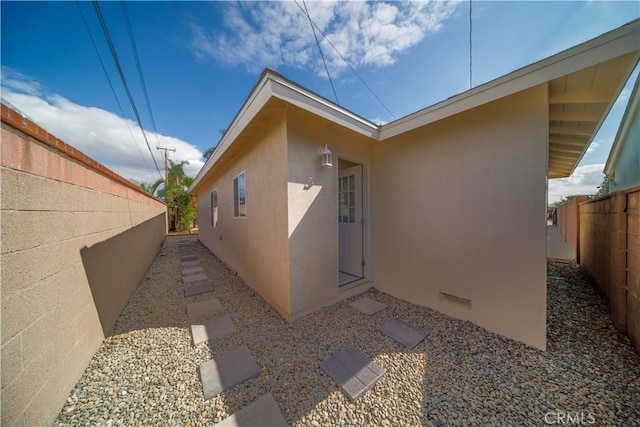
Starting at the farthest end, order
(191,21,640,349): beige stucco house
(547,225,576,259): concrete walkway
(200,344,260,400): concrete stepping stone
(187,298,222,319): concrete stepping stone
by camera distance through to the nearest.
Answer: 1. (547,225,576,259): concrete walkway
2. (187,298,222,319): concrete stepping stone
3. (191,21,640,349): beige stucco house
4. (200,344,260,400): concrete stepping stone

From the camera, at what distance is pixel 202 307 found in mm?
3330

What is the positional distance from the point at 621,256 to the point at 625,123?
19.6ft

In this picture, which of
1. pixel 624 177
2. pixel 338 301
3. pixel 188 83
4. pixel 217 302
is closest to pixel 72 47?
pixel 188 83

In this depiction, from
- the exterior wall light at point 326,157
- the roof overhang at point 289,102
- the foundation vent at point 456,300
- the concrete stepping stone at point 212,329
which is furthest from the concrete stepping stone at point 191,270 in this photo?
the foundation vent at point 456,300

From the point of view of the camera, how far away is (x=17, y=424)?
122 centimetres

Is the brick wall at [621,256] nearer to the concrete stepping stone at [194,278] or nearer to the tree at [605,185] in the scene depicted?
the concrete stepping stone at [194,278]

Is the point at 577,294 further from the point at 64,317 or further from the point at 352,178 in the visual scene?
the point at 64,317

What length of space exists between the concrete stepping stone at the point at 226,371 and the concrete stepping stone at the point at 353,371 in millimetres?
742

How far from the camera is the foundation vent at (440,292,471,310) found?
2846mm

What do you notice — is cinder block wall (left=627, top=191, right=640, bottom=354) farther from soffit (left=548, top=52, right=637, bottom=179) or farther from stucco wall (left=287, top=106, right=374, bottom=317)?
stucco wall (left=287, top=106, right=374, bottom=317)

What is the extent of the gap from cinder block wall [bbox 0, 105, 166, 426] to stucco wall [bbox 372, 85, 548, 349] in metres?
4.00

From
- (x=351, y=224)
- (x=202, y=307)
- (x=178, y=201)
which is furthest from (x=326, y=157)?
(x=178, y=201)

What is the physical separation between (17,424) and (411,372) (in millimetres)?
2855

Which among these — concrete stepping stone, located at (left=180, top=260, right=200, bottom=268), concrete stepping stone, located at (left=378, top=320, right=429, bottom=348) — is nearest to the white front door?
concrete stepping stone, located at (left=378, top=320, right=429, bottom=348)
